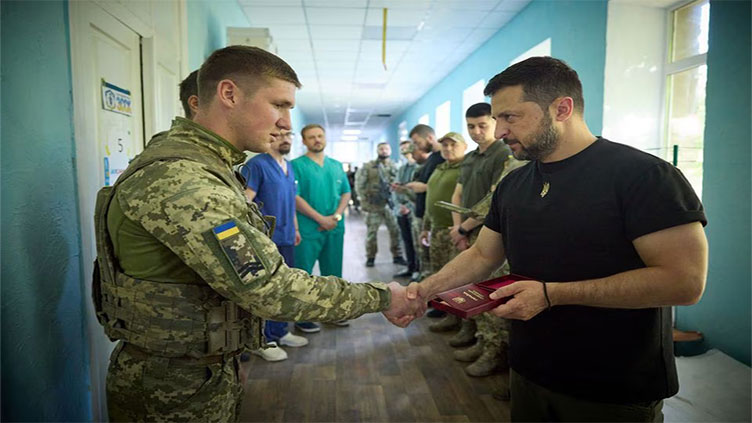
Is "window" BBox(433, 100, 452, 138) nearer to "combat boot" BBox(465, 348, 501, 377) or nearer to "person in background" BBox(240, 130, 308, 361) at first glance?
"person in background" BBox(240, 130, 308, 361)

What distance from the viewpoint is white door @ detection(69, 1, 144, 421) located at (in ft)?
5.74

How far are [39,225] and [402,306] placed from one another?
1.20 m

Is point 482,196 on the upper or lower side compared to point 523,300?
upper

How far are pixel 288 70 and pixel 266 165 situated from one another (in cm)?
165

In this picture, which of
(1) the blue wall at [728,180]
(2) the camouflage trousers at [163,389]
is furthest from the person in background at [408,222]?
(2) the camouflage trousers at [163,389]

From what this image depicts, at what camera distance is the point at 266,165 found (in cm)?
291

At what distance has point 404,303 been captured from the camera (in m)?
1.48

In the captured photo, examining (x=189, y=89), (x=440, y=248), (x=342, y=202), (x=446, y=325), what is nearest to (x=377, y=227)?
(x=342, y=202)

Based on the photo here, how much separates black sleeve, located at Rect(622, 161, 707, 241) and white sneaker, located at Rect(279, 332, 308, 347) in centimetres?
252

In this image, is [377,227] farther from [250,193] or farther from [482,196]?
[250,193]

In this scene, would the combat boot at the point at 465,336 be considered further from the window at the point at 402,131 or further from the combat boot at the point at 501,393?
the window at the point at 402,131

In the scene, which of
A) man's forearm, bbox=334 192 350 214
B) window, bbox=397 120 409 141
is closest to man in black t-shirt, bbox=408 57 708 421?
man's forearm, bbox=334 192 350 214

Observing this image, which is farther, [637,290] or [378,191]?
[378,191]

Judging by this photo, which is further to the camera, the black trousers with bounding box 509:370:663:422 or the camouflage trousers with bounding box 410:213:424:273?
the camouflage trousers with bounding box 410:213:424:273
